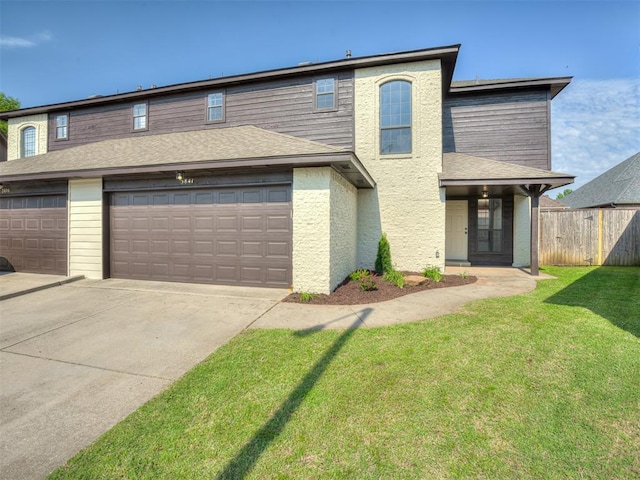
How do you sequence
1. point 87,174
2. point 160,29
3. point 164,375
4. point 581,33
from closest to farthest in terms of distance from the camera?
point 164,375 → point 87,174 → point 581,33 → point 160,29

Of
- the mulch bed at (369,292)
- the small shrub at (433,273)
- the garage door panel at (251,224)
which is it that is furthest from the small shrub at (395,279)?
the garage door panel at (251,224)

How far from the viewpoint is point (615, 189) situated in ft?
58.5

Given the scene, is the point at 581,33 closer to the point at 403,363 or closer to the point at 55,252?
the point at 403,363

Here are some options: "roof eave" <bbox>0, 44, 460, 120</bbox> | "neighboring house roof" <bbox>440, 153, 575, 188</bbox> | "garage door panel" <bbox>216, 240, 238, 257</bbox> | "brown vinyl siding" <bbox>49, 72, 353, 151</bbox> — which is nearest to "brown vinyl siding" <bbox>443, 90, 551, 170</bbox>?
"neighboring house roof" <bbox>440, 153, 575, 188</bbox>

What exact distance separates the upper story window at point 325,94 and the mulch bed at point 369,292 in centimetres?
550

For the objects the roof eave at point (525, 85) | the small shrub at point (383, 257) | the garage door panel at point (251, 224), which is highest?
the roof eave at point (525, 85)

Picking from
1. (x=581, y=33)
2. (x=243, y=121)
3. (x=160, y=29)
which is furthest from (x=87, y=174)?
(x=581, y=33)

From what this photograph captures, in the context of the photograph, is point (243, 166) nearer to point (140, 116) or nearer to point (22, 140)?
point (140, 116)

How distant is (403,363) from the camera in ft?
10.7

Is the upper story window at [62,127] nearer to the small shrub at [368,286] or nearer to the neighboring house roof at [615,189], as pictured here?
the small shrub at [368,286]

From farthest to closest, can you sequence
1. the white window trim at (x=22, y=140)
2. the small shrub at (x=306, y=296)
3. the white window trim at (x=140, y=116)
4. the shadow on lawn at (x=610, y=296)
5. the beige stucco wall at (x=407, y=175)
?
1. the white window trim at (x=22, y=140)
2. the white window trim at (x=140, y=116)
3. the beige stucco wall at (x=407, y=175)
4. the small shrub at (x=306, y=296)
5. the shadow on lawn at (x=610, y=296)

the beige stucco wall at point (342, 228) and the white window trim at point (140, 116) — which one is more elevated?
the white window trim at point (140, 116)

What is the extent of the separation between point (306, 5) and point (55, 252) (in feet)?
37.0

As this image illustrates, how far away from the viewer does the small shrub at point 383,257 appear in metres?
9.06
